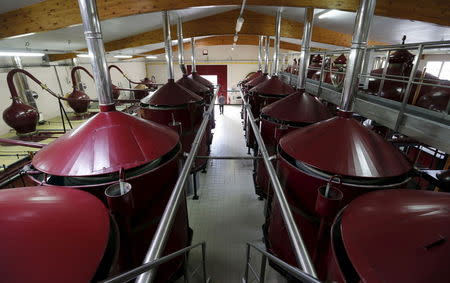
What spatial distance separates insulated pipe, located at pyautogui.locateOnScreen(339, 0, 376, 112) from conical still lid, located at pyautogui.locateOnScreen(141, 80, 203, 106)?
10.7 feet

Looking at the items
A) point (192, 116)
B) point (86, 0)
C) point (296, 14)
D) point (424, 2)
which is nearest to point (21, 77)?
point (192, 116)

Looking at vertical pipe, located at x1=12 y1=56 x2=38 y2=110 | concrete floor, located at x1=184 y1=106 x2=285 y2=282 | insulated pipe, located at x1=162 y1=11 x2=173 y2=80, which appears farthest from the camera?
vertical pipe, located at x1=12 y1=56 x2=38 y2=110

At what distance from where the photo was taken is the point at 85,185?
2.11 meters

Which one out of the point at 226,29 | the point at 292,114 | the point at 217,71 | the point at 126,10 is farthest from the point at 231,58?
the point at 292,114

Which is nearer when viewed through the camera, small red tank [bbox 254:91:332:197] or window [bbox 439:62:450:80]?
small red tank [bbox 254:91:332:197]

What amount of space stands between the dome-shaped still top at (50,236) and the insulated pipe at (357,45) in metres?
2.73

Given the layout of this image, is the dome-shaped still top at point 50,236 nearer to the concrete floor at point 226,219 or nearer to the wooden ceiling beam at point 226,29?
the concrete floor at point 226,219

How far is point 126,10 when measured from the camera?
4.69m

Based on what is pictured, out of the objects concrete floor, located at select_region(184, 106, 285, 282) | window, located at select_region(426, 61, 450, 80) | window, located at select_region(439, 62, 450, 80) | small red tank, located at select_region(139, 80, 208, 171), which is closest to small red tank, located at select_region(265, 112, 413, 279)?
concrete floor, located at select_region(184, 106, 285, 282)

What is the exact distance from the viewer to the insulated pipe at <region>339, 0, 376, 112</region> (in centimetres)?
243

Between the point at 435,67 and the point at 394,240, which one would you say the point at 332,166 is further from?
the point at 435,67

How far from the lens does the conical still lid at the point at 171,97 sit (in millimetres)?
4891

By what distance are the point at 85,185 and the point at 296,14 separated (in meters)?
8.22

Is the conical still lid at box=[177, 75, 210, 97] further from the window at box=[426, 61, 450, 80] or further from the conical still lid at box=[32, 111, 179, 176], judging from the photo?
the window at box=[426, 61, 450, 80]
